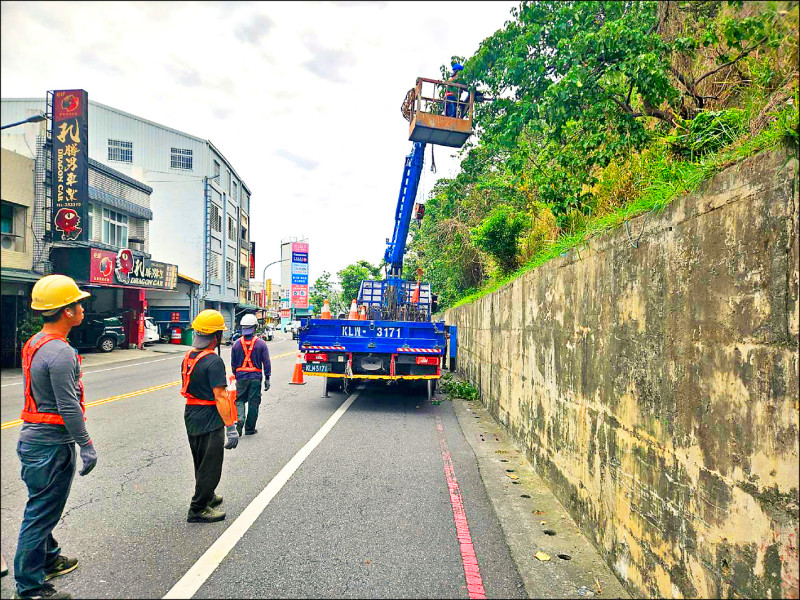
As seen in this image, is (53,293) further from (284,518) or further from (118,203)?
(118,203)

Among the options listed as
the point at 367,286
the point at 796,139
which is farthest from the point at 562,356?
the point at 367,286

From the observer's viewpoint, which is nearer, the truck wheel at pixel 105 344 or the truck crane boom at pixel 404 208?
the truck crane boom at pixel 404 208

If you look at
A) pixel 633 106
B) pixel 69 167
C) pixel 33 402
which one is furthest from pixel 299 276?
pixel 33 402

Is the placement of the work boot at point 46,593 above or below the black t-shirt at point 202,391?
below

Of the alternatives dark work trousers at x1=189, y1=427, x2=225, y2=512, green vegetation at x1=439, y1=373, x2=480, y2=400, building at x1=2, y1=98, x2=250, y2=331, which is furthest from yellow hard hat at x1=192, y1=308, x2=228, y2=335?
building at x1=2, y1=98, x2=250, y2=331

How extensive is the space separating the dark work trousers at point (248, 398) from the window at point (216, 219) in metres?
34.8

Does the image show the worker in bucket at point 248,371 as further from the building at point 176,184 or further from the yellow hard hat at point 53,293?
the building at point 176,184

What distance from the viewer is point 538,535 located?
4242 mm

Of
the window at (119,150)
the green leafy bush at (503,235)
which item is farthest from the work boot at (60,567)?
the window at (119,150)

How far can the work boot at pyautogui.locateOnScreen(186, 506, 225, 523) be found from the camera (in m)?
4.42

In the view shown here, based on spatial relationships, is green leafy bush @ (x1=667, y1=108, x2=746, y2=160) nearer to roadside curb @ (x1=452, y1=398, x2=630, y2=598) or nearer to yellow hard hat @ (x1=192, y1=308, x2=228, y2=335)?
roadside curb @ (x1=452, y1=398, x2=630, y2=598)

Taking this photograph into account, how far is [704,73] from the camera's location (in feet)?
18.5

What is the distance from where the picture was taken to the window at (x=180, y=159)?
39.9m

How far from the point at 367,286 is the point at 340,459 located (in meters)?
8.14
